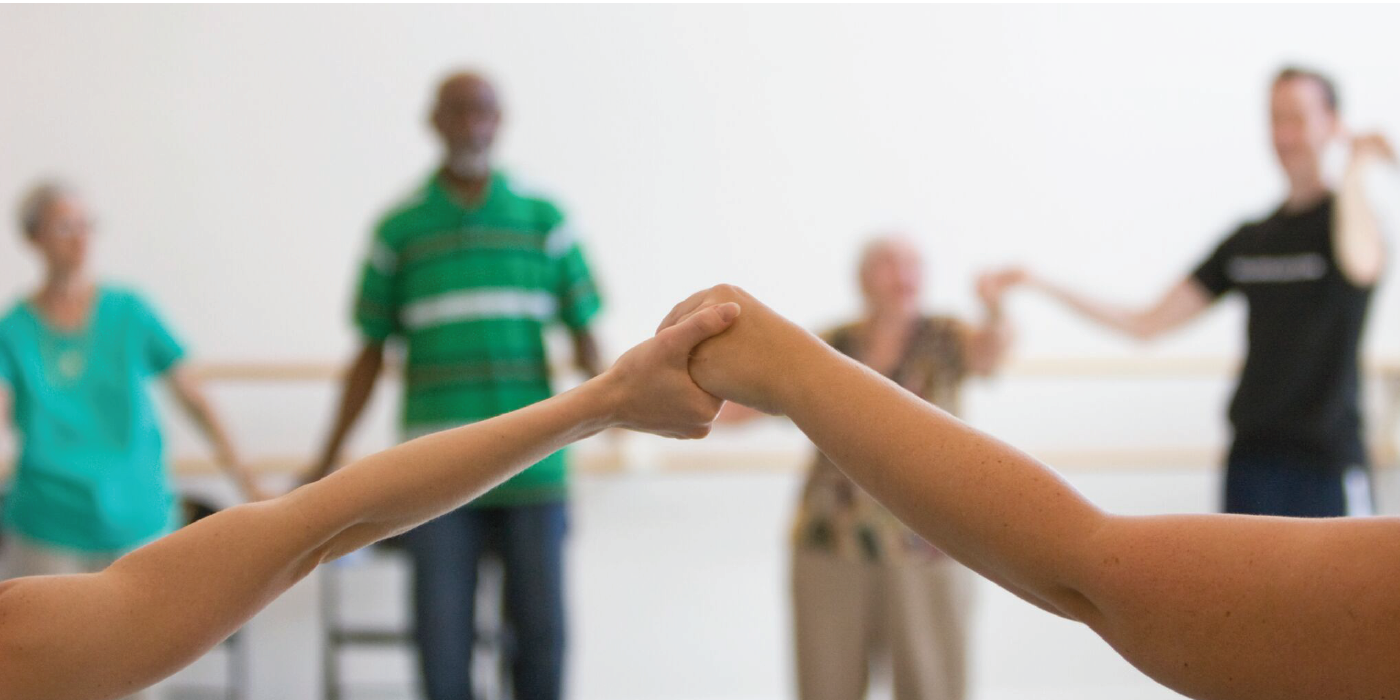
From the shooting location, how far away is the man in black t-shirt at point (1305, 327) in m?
2.31

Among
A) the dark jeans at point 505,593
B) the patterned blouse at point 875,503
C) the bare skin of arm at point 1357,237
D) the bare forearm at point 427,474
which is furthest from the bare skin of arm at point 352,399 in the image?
the bare skin of arm at point 1357,237

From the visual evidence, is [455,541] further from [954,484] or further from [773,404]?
[954,484]

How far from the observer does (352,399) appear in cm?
249

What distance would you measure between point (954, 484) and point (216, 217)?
336 centimetres

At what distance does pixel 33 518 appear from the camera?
8.05 ft

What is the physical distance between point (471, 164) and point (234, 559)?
139cm

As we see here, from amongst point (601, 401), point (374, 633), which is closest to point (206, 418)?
point (374, 633)

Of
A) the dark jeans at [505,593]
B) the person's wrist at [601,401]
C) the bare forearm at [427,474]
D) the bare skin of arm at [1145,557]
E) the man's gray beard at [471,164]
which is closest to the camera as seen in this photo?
the bare skin of arm at [1145,557]

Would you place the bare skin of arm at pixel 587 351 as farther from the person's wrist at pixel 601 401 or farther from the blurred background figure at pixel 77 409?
the person's wrist at pixel 601 401

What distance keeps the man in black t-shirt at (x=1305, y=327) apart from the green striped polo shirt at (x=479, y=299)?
1210 mm

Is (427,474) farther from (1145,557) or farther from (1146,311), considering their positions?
(1146,311)

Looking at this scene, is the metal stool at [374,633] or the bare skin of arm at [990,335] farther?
the metal stool at [374,633]

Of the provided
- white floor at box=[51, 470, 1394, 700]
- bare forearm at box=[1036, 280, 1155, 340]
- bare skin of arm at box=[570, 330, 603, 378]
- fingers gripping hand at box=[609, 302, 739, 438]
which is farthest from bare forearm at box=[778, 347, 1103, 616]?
white floor at box=[51, 470, 1394, 700]

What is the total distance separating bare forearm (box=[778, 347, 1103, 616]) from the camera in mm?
988
